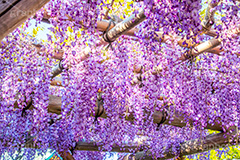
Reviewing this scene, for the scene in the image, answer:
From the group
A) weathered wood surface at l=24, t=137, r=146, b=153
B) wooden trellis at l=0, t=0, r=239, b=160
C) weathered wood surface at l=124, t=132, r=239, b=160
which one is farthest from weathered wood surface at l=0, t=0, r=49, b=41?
weathered wood surface at l=124, t=132, r=239, b=160

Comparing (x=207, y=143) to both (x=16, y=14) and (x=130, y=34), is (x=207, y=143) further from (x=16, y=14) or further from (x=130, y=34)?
(x=16, y=14)

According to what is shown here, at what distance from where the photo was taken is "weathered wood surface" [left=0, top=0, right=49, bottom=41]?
186 cm

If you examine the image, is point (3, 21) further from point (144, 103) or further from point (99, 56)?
point (144, 103)

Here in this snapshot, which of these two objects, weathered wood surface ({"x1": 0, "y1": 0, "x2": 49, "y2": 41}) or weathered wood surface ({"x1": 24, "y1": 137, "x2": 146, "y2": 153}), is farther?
weathered wood surface ({"x1": 24, "y1": 137, "x2": 146, "y2": 153})

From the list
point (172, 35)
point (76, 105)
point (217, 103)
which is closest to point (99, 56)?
point (76, 105)

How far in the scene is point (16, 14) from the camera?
6.21 ft

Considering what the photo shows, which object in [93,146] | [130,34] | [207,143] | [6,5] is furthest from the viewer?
[93,146]

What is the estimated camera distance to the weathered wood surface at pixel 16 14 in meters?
1.86

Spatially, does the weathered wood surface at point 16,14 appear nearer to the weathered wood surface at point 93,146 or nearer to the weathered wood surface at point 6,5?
the weathered wood surface at point 6,5

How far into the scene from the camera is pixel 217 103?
555 centimetres

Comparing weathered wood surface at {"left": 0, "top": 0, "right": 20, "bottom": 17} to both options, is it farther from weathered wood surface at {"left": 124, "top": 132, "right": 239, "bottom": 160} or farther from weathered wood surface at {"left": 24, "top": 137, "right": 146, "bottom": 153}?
weathered wood surface at {"left": 124, "top": 132, "right": 239, "bottom": 160}

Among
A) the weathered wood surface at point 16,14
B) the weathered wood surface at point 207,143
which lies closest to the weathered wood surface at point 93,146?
the weathered wood surface at point 207,143

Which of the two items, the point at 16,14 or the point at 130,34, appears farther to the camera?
the point at 130,34

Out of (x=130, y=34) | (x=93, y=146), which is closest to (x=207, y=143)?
(x=93, y=146)
